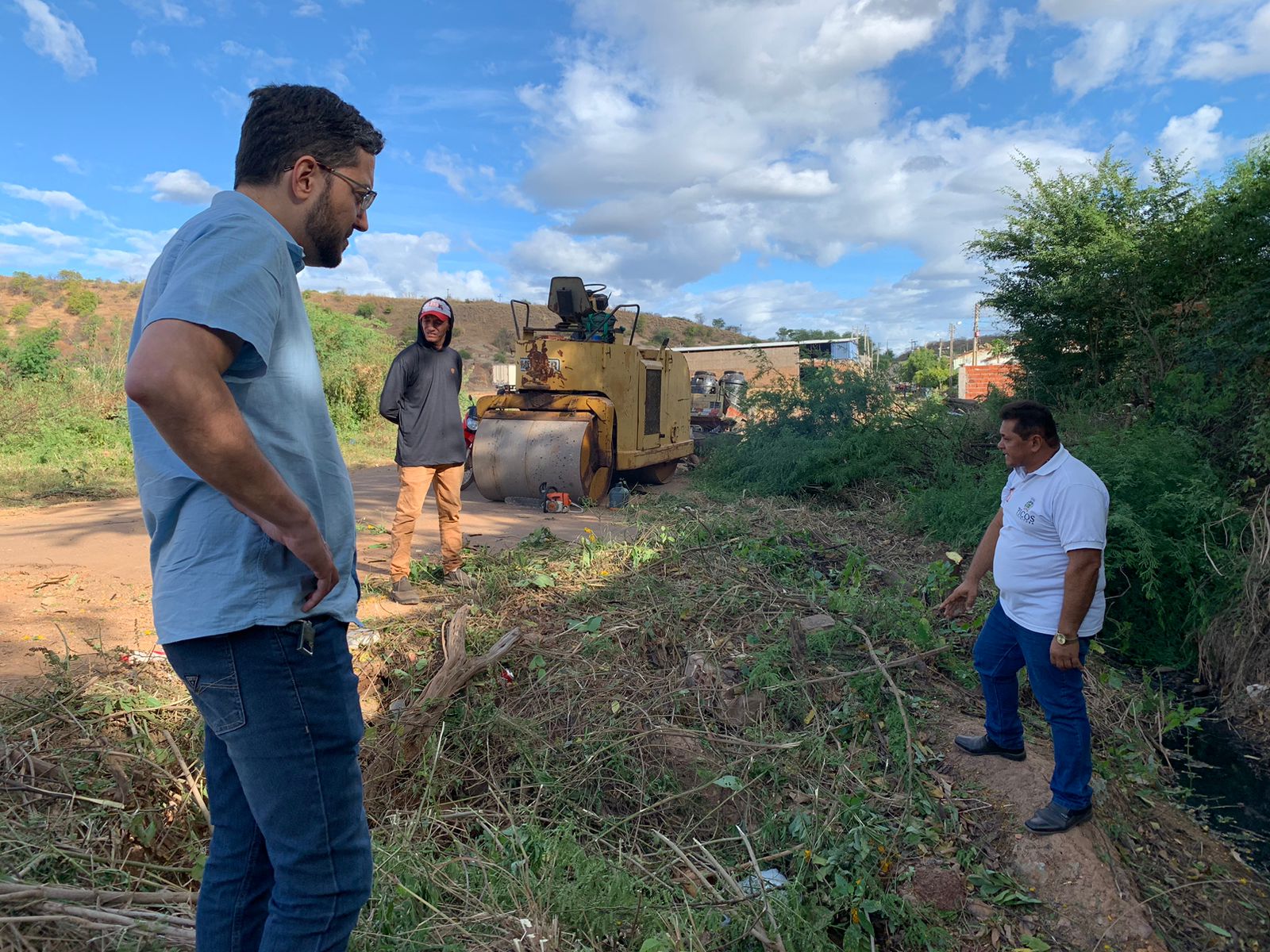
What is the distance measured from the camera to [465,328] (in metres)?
56.4

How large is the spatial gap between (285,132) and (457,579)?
4383 millimetres

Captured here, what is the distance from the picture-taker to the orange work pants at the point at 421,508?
5668mm

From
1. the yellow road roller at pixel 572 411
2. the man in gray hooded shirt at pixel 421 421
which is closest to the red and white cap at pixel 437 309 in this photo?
the man in gray hooded shirt at pixel 421 421

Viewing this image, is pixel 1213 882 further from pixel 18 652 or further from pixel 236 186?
pixel 18 652

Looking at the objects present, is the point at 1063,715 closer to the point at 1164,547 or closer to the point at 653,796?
the point at 653,796

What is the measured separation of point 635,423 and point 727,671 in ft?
20.4

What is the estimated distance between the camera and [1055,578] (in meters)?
3.33

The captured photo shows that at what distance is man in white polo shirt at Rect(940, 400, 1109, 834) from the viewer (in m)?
3.20

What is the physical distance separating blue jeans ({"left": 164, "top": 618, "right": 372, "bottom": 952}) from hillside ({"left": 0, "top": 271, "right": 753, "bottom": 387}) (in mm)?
19937

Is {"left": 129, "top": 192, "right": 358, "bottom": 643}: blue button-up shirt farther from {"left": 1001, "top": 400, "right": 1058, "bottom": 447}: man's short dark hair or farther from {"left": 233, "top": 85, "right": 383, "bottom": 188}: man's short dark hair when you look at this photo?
{"left": 1001, "top": 400, "right": 1058, "bottom": 447}: man's short dark hair

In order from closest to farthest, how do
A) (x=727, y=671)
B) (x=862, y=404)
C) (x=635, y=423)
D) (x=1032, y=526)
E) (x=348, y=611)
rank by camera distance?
(x=348, y=611), (x=1032, y=526), (x=727, y=671), (x=635, y=423), (x=862, y=404)

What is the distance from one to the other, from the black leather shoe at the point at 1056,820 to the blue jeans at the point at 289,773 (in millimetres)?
2756

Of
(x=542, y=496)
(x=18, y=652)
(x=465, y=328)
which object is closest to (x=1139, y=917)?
(x=18, y=652)

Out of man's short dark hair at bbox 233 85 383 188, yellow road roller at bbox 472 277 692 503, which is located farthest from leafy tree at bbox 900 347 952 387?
man's short dark hair at bbox 233 85 383 188
